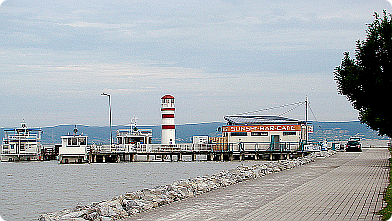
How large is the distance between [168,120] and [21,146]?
57.4 feet

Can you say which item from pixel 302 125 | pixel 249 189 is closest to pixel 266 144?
pixel 302 125

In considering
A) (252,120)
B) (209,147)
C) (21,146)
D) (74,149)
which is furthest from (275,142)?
(21,146)

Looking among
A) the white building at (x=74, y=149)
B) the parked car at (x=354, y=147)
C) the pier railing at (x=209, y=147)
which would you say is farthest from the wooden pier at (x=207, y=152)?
the parked car at (x=354, y=147)

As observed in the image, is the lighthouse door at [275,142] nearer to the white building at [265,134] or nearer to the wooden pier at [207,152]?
the white building at [265,134]

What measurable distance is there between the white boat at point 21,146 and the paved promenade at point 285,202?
147 ft

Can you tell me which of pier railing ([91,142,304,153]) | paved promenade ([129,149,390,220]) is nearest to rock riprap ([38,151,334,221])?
paved promenade ([129,149,390,220])

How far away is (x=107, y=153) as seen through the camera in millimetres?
54281

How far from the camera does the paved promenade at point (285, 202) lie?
12.4 m

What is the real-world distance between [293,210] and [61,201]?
44.5 ft

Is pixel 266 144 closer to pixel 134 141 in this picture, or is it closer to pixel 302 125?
pixel 302 125

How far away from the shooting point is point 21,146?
60688 mm

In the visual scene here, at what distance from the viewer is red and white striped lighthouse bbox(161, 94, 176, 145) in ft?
186

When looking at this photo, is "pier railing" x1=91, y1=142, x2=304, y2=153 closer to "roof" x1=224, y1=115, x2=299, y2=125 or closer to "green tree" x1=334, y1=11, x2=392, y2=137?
"roof" x1=224, y1=115, x2=299, y2=125

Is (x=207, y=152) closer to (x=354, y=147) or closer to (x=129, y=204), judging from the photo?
(x=354, y=147)
